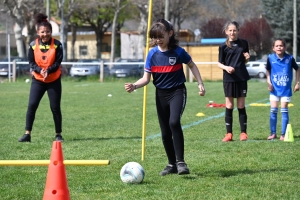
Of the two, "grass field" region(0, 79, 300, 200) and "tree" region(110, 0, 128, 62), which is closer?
"grass field" region(0, 79, 300, 200)

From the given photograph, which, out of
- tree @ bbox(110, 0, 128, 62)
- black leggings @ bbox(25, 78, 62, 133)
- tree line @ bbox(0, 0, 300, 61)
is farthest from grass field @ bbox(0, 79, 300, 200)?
tree @ bbox(110, 0, 128, 62)

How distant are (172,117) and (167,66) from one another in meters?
0.55

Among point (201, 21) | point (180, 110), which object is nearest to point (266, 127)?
point (180, 110)

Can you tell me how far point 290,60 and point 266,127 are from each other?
6.35 ft

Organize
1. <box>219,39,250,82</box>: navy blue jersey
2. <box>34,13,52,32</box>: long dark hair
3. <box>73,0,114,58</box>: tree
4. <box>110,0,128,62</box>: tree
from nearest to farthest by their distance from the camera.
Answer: <box>34,13,52,32</box>: long dark hair
<box>219,39,250,82</box>: navy blue jersey
<box>110,0,128,62</box>: tree
<box>73,0,114,58</box>: tree

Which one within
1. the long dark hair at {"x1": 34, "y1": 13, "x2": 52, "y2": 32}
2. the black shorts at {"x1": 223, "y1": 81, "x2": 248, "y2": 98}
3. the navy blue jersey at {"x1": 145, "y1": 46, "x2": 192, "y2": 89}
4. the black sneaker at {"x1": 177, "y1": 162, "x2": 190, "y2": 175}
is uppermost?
the long dark hair at {"x1": 34, "y1": 13, "x2": 52, "y2": 32}

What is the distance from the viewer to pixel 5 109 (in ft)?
50.0

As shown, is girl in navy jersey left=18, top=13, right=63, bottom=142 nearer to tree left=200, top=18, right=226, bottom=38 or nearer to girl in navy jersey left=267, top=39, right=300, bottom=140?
girl in navy jersey left=267, top=39, right=300, bottom=140

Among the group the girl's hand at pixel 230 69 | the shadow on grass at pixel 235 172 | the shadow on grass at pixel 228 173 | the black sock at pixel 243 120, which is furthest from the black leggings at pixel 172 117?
the black sock at pixel 243 120

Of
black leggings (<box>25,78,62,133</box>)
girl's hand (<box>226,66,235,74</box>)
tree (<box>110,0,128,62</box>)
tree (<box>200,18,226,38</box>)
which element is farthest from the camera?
tree (<box>200,18,226,38</box>)

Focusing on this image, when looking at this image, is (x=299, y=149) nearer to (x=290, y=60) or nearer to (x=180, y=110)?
(x=290, y=60)

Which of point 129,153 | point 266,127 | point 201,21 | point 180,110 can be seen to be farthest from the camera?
point 201,21

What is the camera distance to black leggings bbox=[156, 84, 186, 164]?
21.1 ft

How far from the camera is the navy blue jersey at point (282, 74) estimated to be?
9.42m
